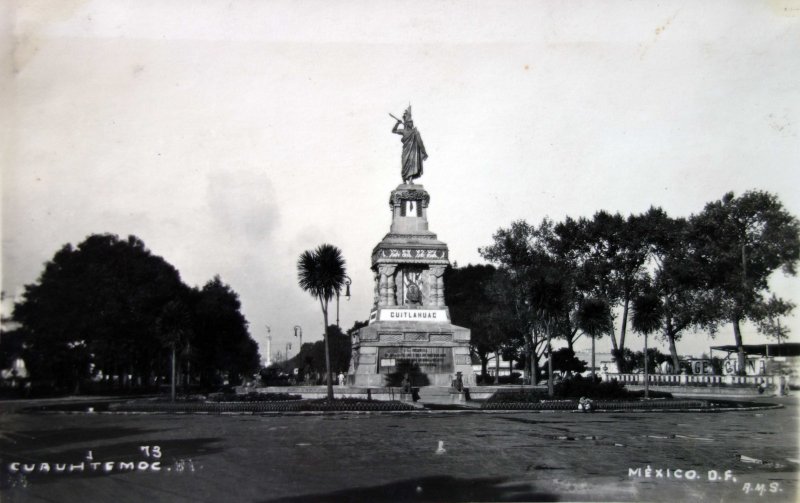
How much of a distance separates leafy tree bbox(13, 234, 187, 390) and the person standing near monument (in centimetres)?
1971

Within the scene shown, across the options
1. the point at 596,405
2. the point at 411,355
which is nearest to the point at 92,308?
the point at 411,355

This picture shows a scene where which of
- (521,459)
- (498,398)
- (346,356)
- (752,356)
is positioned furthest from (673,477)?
(346,356)

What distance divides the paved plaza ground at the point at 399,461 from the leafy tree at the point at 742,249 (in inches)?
1116

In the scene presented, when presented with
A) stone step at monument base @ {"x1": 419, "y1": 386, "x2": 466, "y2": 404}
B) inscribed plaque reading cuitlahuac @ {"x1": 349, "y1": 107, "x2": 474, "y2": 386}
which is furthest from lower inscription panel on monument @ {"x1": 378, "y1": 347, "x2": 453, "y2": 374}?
stone step at monument base @ {"x1": 419, "y1": 386, "x2": 466, "y2": 404}

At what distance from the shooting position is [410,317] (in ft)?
153

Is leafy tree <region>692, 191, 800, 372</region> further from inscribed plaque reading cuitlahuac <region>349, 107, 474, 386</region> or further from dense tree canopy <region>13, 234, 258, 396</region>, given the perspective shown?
dense tree canopy <region>13, 234, 258, 396</region>

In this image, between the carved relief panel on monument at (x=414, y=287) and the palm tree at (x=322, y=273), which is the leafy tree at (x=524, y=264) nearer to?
the carved relief panel on monument at (x=414, y=287)

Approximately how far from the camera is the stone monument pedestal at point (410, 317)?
1747 inches

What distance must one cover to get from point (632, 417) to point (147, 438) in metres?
17.8

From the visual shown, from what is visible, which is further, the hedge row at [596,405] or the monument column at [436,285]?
the monument column at [436,285]

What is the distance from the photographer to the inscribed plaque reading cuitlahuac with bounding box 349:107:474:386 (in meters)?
44.5

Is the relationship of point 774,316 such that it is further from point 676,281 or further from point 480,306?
point 480,306

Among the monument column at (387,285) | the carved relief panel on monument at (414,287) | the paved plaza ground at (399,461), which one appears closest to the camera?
the paved plaza ground at (399,461)

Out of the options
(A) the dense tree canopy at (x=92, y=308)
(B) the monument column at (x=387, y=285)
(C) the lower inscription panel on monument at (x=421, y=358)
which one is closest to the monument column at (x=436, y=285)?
(B) the monument column at (x=387, y=285)
